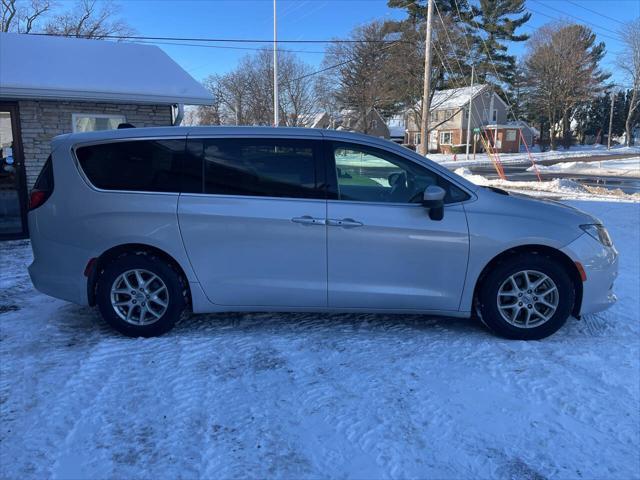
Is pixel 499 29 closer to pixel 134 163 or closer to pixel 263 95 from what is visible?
pixel 263 95

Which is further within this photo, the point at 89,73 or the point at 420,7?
the point at 420,7

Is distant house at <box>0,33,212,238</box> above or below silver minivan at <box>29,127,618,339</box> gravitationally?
above

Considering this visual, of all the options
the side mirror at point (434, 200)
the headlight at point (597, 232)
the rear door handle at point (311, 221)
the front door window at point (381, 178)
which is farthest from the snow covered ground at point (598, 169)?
the rear door handle at point (311, 221)

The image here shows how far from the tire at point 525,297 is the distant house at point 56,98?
23.4ft

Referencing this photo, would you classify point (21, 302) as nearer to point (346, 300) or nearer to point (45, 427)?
point (45, 427)

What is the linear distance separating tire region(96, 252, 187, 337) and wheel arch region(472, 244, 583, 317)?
2501mm

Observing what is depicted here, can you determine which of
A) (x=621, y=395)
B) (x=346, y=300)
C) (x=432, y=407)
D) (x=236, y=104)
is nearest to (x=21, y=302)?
(x=346, y=300)

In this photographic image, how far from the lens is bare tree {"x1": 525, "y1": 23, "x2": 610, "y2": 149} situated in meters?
Answer: 50.3

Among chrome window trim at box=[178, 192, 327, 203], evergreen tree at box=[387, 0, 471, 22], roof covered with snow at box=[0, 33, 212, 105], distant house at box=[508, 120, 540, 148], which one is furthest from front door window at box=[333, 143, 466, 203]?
distant house at box=[508, 120, 540, 148]

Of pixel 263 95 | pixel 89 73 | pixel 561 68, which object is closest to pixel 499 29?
pixel 561 68

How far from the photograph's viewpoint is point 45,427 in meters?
2.84

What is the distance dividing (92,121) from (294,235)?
23.0ft

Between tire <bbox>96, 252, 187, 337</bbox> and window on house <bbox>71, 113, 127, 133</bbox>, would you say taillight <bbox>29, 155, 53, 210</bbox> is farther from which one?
window on house <bbox>71, 113, 127, 133</bbox>

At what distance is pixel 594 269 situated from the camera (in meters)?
3.99
